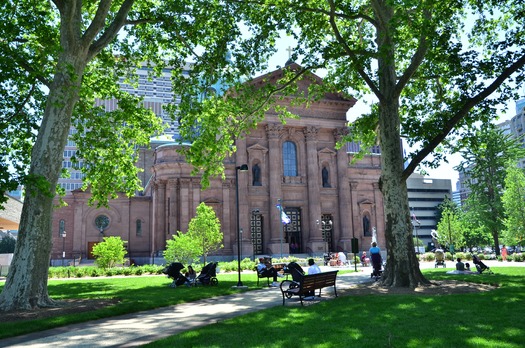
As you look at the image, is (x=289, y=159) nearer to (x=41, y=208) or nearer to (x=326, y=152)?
(x=326, y=152)

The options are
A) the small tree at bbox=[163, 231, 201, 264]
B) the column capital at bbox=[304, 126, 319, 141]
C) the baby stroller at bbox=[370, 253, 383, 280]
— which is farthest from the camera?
the column capital at bbox=[304, 126, 319, 141]

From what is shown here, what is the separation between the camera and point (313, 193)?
52562 millimetres

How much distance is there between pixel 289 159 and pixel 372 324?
45174mm

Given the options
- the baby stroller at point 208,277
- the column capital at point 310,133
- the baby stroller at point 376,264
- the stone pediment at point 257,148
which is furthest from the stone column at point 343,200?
the baby stroller at point 208,277

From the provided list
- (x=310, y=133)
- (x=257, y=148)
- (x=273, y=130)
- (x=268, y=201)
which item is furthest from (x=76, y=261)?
(x=310, y=133)

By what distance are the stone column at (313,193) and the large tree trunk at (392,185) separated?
34142mm

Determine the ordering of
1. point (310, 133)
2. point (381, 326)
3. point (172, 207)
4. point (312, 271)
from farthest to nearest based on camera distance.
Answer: point (310, 133) → point (172, 207) → point (312, 271) → point (381, 326)

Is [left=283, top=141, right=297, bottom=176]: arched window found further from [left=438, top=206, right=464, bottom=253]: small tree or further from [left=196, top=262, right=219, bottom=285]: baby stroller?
[left=196, top=262, right=219, bottom=285]: baby stroller

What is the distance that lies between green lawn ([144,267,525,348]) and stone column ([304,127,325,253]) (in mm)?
38656

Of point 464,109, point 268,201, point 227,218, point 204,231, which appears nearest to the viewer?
point 464,109

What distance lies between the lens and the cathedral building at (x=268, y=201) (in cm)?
4959

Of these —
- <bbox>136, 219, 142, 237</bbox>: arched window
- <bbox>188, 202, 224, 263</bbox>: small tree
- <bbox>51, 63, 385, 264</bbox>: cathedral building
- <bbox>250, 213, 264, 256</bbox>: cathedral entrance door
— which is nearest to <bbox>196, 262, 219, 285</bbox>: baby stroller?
<bbox>188, 202, 224, 263</bbox>: small tree

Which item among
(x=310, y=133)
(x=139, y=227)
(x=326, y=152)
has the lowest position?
(x=139, y=227)

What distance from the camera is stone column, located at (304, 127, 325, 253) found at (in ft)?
168
